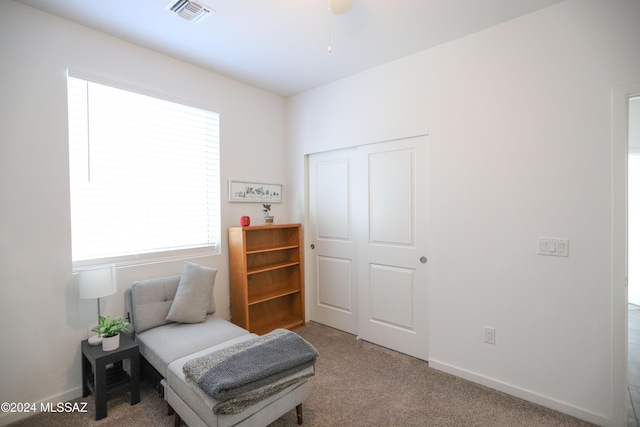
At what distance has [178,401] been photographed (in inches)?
72.0

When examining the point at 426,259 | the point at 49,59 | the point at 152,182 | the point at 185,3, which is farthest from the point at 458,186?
the point at 49,59

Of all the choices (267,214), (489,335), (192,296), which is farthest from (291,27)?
(489,335)

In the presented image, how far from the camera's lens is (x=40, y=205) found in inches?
83.3

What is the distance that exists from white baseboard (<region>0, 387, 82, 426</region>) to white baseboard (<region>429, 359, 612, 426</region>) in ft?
9.43

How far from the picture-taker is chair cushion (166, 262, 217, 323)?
8.09 feet

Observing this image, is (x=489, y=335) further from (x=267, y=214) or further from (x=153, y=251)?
(x=153, y=251)

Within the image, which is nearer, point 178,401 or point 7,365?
point 178,401

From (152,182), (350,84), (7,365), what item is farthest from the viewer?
(350,84)

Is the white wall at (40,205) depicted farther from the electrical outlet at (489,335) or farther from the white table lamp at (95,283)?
the electrical outlet at (489,335)

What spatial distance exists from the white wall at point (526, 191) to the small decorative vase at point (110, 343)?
8.28 feet

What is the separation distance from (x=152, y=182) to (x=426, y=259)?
263cm

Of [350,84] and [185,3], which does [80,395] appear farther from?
[350,84]

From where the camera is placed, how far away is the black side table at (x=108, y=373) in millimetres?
1992

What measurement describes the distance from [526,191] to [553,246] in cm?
43
